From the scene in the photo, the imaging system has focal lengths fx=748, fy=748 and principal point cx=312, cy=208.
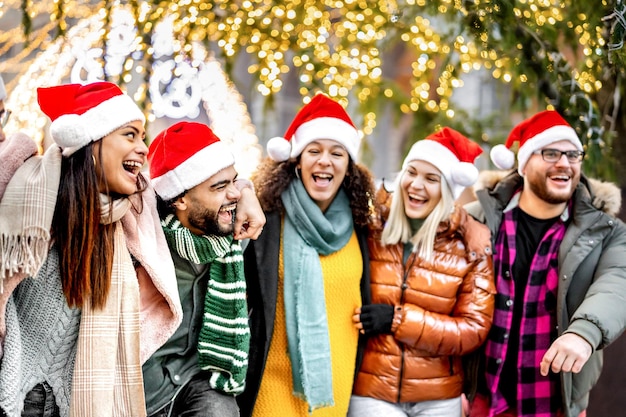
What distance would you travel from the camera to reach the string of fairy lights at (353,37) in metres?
4.12

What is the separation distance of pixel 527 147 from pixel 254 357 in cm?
183

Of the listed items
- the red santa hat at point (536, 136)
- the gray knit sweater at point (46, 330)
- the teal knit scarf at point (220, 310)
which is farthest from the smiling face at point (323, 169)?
the gray knit sweater at point (46, 330)

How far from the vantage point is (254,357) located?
3.46 meters

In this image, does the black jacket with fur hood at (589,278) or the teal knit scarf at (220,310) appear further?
the black jacket with fur hood at (589,278)

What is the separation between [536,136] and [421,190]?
2.44ft

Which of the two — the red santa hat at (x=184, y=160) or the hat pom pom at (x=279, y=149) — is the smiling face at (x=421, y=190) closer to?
the hat pom pom at (x=279, y=149)

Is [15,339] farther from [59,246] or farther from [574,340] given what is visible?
[574,340]

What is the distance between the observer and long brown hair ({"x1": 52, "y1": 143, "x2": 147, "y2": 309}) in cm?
274

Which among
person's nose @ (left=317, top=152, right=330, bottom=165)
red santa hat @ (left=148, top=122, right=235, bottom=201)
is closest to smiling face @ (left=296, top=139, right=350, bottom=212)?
person's nose @ (left=317, top=152, right=330, bottom=165)

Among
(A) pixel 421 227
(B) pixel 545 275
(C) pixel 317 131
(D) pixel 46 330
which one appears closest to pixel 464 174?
(A) pixel 421 227

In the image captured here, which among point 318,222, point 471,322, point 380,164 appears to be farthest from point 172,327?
point 380,164

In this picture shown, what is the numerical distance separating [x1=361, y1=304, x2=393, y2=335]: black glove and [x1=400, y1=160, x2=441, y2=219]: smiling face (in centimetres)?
50

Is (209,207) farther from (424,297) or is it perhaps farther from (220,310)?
(424,297)

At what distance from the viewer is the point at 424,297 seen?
3.65m
